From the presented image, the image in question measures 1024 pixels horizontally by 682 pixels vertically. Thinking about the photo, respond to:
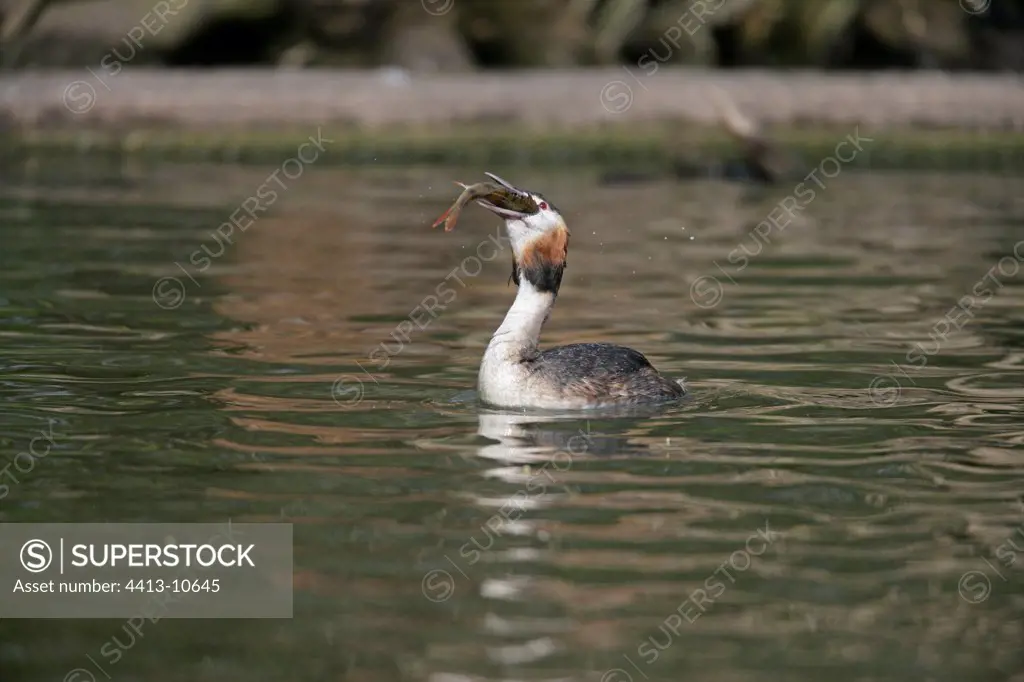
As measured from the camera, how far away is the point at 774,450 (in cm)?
934

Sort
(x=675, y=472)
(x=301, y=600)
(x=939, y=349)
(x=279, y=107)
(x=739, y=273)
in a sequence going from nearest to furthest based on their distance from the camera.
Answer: (x=301, y=600), (x=675, y=472), (x=939, y=349), (x=739, y=273), (x=279, y=107)

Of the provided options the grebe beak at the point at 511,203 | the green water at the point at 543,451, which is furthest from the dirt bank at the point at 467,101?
the grebe beak at the point at 511,203

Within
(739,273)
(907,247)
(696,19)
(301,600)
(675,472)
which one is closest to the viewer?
(301,600)

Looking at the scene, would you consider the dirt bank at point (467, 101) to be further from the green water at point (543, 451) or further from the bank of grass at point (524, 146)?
the green water at point (543, 451)

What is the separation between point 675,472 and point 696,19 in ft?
59.5

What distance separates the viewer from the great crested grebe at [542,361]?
9.84m

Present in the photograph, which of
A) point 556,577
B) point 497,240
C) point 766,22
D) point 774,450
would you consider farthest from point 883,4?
point 556,577

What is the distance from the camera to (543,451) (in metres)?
9.14

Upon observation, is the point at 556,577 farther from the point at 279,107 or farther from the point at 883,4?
the point at 883,4

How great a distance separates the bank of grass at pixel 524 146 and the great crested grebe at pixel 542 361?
1347cm

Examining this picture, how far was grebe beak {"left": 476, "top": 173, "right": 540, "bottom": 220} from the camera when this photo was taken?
31.5ft

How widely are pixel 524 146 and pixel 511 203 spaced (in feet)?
46.0

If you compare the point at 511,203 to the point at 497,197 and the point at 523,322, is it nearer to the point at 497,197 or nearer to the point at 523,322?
the point at 497,197

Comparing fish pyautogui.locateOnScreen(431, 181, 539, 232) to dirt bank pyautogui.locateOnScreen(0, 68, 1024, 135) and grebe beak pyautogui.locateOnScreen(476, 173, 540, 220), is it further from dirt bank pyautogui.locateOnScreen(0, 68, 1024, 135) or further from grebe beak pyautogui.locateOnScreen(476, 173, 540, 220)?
dirt bank pyautogui.locateOnScreen(0, 68, 1024, 135)
